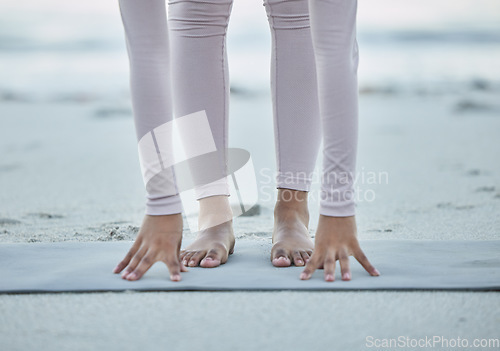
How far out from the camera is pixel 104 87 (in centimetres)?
757

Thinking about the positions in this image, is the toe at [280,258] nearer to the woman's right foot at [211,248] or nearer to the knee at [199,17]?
the woman's right foot at [211,248]

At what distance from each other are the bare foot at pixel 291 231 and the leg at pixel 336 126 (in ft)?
0.45

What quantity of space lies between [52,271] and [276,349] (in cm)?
64

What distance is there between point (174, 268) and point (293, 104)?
23.4 inches

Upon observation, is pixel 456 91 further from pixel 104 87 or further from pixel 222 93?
pixel 222 93

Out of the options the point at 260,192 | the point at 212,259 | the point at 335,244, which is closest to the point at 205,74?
the point at 212,259

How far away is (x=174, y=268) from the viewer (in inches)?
56.9

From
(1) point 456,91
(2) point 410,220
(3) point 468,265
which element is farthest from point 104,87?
(3) point 468,265

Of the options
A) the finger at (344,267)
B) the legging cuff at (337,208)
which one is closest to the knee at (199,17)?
the legging cuff at (337,208)

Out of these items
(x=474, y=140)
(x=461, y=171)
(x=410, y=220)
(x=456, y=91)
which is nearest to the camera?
(x=410, y=220)

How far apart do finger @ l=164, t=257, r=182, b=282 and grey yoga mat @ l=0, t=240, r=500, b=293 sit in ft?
0.05

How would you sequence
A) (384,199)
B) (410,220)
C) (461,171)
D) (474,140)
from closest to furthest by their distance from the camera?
(410,220)
(384,199)
(461,171)
(474,140)

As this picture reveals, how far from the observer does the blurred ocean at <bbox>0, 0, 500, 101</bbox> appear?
7484 millimetres

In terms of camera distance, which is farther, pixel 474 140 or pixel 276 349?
pixel 474 140
